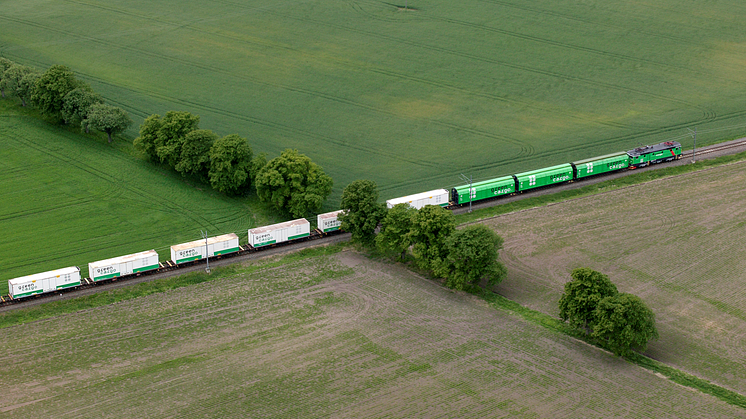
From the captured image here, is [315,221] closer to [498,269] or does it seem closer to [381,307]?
[381,307]

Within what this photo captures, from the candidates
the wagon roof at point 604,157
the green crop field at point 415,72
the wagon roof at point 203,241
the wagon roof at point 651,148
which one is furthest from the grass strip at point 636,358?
the wagon roof at point 651,148

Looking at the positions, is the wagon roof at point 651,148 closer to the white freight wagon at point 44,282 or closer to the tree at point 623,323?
the tree at point 623,323

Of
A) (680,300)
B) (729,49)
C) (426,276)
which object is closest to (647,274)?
(680,300)

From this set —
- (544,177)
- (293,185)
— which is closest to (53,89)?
(293,185)

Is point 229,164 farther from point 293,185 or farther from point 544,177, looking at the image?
point 544,177

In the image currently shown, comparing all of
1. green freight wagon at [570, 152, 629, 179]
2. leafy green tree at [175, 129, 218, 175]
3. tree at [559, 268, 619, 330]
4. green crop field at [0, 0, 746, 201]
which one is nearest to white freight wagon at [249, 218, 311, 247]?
green crop field at [0, 0, 746, 201]

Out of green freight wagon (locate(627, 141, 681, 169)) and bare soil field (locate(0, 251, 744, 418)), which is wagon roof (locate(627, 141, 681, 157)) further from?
bare soil field (locate(0, 251, 744, 418))
